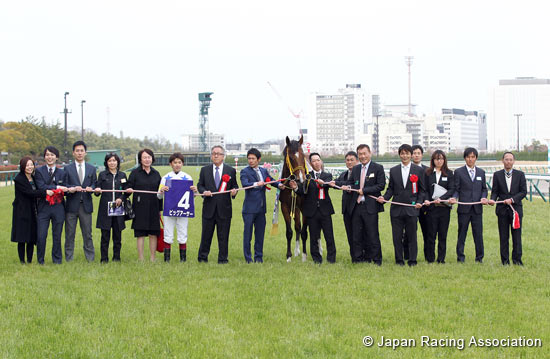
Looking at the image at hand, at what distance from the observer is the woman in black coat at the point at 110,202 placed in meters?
9.45

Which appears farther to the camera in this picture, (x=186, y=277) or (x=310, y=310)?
(x=186, y=277)

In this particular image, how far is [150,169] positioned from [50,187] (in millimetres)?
1610

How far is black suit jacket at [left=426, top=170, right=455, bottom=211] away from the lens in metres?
9.64

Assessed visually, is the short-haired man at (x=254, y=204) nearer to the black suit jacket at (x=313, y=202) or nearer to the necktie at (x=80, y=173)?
the black suit jacket at (x=313, y=202)

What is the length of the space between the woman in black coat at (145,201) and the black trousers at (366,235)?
333 cm

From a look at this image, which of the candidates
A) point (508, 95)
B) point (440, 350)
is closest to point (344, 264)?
point (440, 350)

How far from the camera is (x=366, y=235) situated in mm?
9586

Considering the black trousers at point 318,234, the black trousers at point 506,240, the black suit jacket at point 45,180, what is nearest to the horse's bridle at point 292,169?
the black trousers at point 318,234

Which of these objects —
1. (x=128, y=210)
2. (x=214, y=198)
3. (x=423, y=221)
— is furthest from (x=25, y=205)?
(x=423, y=221)

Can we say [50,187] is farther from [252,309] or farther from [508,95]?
[508,95]

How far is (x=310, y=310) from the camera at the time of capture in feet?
21.1

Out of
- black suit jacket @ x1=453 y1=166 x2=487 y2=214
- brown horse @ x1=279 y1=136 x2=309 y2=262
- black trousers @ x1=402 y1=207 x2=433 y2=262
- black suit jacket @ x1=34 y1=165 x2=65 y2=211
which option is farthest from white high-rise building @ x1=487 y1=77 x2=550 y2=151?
black suit jacket @ x1=34 y1=165 x2=65 y2=211

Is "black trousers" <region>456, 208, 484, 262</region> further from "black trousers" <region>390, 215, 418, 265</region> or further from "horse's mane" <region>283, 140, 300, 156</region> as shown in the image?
"horse's mane" <region>283, 140, 300, 156</region>

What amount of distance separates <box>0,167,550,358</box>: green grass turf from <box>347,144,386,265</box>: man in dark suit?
43 cm
